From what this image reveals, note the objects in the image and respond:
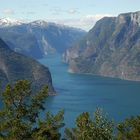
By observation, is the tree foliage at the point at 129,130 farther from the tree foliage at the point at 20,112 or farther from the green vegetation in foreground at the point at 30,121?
the tree foliage at the point at 20,112

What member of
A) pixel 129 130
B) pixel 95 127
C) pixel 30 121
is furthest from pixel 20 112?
pixel 129 130

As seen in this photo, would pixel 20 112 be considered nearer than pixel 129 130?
Yes

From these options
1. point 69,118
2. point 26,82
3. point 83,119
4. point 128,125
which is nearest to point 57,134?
point 83,119

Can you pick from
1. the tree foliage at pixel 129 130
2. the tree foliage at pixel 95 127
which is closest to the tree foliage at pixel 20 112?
the tree foliage at pixel 95 127

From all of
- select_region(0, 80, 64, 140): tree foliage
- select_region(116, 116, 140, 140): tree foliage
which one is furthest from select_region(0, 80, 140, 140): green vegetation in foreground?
select_region(116, 116, 140, 140): tree foliage

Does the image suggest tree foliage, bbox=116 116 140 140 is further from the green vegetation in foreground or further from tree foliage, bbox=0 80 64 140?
tree foliage, bbox=0 80 64 140

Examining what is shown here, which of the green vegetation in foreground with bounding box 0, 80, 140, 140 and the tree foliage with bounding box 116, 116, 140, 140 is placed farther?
the tree foliage with bounding box 116, 116, 140, 140

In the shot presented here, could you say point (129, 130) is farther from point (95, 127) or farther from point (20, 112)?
point (20, 112)
